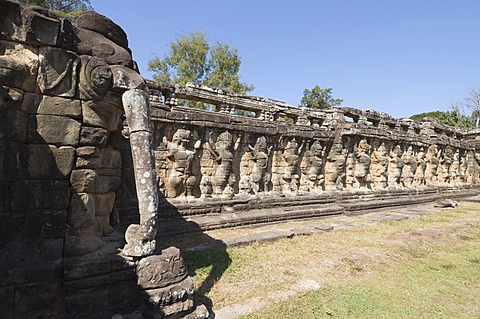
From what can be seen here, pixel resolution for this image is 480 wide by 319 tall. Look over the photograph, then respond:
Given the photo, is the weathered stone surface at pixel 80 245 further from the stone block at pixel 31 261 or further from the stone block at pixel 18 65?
the stone block at pixel 18 65

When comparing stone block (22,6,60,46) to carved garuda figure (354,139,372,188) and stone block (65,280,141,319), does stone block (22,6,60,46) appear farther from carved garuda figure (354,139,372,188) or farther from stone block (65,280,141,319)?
carved garuda figure (354,139,372,188)

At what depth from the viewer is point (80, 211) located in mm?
2984

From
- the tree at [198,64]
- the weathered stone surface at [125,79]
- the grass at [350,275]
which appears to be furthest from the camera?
the tree at [198,64]

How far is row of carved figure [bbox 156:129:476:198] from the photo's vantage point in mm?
6977

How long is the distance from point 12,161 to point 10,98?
0.57 metres

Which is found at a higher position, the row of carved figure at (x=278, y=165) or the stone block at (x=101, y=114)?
the stone block at (x=101, y=114)

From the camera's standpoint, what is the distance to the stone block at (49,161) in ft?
8.95

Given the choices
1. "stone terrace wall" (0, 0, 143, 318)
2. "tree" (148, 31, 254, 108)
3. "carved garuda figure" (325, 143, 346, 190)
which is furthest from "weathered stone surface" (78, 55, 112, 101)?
"tree" (148, 31, 254, 108)

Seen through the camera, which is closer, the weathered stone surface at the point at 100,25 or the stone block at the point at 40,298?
the stone block at the point at 40,298

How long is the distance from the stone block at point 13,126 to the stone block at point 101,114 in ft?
1.72

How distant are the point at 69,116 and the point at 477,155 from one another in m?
21.8

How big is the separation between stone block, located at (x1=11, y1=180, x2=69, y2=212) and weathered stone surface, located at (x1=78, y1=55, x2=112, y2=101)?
0.94 metres

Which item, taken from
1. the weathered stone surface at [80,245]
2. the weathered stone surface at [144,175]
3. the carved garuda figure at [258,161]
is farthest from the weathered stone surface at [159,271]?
the carved garuda figure at [258,161]

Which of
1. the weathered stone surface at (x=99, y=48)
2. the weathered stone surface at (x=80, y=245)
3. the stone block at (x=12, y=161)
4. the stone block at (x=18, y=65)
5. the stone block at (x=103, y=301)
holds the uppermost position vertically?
the weathered stone surface at (x=99, y=48)
